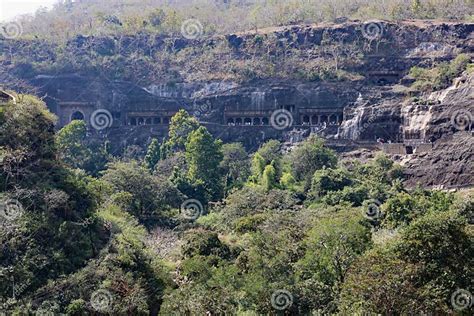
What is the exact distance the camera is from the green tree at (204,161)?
→ 37688mm

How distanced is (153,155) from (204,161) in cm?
A: 675

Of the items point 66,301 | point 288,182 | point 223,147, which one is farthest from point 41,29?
point 66,301

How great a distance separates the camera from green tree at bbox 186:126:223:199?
37688 millimetres

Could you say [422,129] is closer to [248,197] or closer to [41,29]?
[248,197]

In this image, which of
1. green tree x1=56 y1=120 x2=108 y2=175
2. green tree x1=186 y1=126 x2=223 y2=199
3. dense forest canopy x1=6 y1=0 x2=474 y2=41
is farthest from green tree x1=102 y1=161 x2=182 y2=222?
dense forest canopy x1=6 y1=0 x2=474 y2=41

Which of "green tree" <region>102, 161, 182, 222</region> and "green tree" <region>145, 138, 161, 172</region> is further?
"green tree" <region>145, 138, 161, 172</region>

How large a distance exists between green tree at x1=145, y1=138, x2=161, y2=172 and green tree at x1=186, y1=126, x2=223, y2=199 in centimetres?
532

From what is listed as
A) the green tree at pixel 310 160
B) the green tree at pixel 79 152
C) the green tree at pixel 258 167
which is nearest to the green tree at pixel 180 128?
the green tree at pixel 79 152

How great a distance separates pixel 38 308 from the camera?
57.0 feet

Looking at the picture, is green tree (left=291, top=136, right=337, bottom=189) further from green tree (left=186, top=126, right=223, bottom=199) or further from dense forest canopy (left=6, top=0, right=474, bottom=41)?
dense forest canopy (left=6, top=0, right=474, bottom=41)

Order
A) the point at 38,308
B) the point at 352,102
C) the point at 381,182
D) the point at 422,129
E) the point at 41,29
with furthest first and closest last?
the point at 41,29, the point at 352,102, the point at 422,129, the point at 381,182, the point at 38,308

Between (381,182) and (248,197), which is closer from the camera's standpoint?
(248,197)

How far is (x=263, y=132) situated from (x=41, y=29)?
39.5 meters

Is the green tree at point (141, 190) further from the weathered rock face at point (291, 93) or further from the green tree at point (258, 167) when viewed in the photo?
the weathered rock face at point (291, 93)
